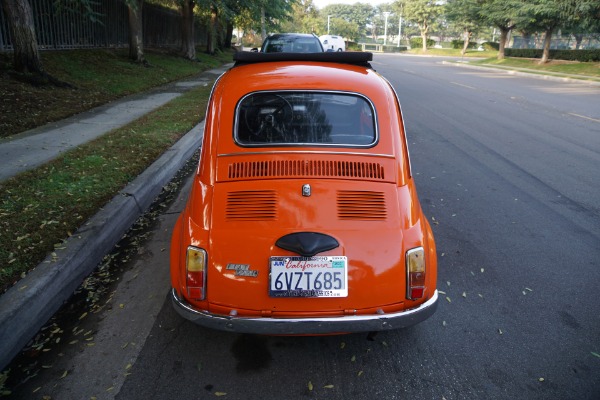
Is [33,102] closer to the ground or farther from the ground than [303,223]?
farther from the ground

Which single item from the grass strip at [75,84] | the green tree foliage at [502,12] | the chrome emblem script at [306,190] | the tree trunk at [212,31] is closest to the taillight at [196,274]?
the chrome emblem script at [306,190]

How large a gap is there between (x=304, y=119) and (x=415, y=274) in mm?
1407

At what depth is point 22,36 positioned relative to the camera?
10.2 metres

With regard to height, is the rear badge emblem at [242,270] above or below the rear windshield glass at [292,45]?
below

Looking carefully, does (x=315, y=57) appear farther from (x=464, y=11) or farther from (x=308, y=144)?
(x=464, y=11)

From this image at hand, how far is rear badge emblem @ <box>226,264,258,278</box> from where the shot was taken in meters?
2.50

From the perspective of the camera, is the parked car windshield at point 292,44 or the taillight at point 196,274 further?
the parked car windshield at point 292,44

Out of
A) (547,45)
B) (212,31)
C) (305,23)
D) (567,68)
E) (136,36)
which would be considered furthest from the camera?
(305,23)

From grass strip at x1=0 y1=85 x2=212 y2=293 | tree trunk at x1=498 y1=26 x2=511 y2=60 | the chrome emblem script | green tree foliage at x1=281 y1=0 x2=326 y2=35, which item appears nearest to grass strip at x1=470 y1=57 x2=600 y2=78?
tree trunk at x1=498 y1=26 x2=511 y2=60

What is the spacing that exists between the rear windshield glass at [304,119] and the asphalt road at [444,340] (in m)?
1.40

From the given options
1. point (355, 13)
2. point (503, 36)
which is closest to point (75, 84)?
point (503, 36)

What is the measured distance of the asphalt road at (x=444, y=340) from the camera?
2520mm

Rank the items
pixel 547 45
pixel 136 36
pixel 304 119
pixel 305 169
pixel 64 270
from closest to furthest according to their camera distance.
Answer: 1. pixel 305 169
2. pixel 304 119
3. pixel 64 270
4. pixel 136 36
5. pixel 547 45

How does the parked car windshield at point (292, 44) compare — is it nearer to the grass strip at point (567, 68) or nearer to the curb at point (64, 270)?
the curb at point (64, 270)
